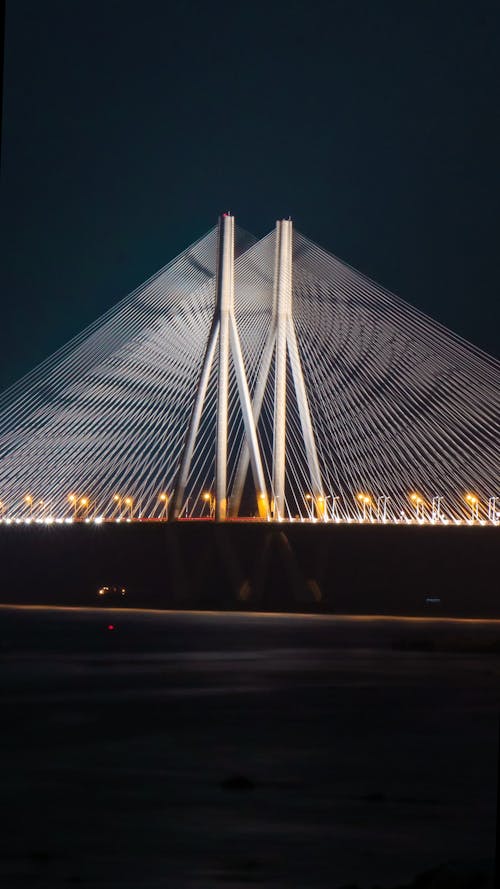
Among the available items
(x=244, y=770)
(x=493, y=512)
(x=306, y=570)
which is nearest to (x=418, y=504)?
(x=493, y=512)

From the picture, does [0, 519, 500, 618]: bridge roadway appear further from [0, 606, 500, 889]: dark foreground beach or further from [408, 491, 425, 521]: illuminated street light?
[0, 606, 500, 889]: dark foreground beach

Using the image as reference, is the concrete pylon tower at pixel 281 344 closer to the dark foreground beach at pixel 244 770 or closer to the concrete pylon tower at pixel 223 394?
the concrete pylon tower at pixel 223 394

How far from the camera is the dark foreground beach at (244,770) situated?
40.4 feet

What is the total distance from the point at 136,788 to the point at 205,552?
43.3 m

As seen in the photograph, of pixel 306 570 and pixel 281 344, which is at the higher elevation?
pixel 281 344

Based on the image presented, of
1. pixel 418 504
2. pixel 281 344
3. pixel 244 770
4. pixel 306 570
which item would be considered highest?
pixel 281 344

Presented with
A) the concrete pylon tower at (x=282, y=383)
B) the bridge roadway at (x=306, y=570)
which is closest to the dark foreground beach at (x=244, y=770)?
the concrete pylon tower at (x=282, y=383)

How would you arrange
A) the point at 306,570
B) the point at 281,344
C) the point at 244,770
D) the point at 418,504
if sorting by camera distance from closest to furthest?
1. the point at 244,770
2. the point at 281,344
3. the point at 418,504
4. the point at 306,570

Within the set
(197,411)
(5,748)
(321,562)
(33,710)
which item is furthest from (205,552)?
(5,748)

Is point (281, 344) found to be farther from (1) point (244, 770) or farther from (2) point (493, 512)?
(1) point (244, 770)

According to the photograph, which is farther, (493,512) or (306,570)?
(306,570)

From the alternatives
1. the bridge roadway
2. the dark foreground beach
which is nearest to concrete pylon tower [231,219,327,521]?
the dark foreground beach

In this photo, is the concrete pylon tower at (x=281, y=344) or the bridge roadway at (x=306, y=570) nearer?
the concrete pylon tower at (x=281, y=344)

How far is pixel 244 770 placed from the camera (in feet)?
58.6
